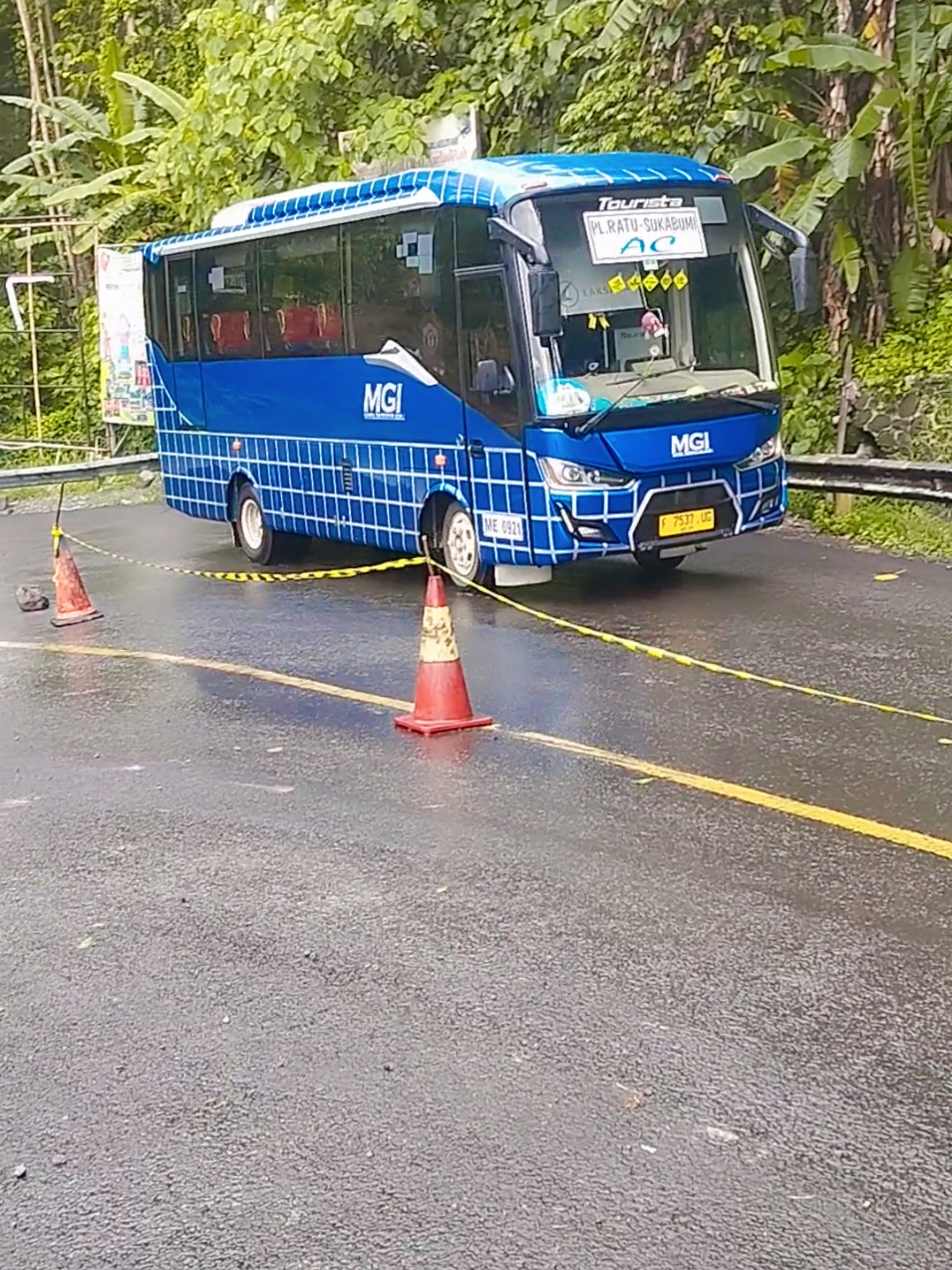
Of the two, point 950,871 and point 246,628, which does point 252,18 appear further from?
point 950,871

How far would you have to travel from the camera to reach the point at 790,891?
615 cm

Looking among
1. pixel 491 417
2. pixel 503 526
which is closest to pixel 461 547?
pixel 503 526

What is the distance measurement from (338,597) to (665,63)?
800 centimetres

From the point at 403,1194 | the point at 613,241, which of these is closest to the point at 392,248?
the point at 613,241

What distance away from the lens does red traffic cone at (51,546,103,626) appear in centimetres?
1351

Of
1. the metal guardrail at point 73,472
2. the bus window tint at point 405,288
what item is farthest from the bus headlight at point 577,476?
the metal guardrail at point 73,472

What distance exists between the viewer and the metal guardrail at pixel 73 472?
22484mm

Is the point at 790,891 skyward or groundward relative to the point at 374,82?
groundward

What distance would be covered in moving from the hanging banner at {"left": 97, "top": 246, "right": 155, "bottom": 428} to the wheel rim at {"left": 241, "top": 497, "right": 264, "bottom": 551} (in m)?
6.26

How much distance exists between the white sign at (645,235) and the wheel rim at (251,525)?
5.36 m

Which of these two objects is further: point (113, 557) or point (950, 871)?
point (113, 557)

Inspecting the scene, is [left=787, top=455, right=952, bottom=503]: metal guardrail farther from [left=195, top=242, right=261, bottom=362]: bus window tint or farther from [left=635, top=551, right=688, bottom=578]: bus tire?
[left=195, top=242, right=261, bottom=362]: bus window tint

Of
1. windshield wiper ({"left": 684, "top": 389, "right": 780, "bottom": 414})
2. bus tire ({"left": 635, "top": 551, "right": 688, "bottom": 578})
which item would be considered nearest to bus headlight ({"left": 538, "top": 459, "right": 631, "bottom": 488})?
windshield wiper ({"left": 684, "top": 389, "right": 780, "bottom": 414})

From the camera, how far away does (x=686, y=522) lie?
12.6 m
